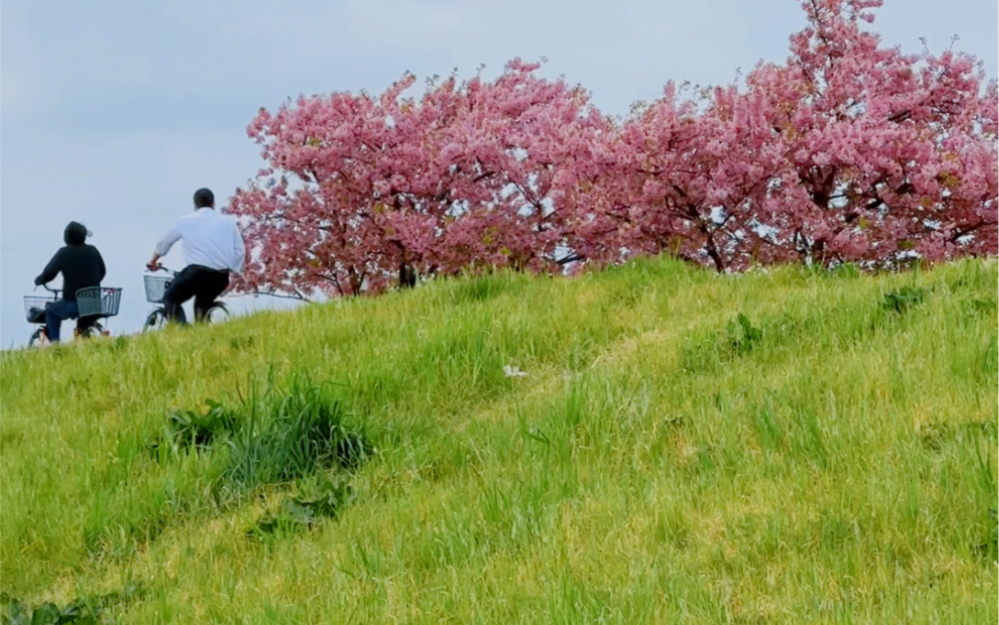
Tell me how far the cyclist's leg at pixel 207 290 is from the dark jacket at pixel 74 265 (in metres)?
2.60

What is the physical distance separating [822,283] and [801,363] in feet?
10.1

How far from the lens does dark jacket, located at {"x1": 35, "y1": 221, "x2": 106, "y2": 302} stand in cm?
1680

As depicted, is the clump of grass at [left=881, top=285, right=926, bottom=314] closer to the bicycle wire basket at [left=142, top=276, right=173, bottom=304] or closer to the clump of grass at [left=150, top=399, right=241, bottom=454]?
the clump of grass at [left=150, top=399, right=241, bottom=454]

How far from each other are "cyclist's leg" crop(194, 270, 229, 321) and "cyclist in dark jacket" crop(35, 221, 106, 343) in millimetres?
2575

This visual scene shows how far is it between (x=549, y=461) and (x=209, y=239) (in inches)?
373

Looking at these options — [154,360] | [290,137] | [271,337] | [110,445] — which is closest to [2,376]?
[154,360]

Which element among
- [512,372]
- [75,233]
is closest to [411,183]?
[75,233]

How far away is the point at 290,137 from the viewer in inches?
929

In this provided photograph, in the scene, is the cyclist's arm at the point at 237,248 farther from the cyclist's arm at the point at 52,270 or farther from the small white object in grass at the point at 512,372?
the small white object in grass at the point at 512,372

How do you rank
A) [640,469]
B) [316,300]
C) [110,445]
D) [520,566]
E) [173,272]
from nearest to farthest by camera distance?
[520,566]
[640,469]
[110,445]
[316,300]
[173,272]

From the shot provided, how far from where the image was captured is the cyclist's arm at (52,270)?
55.0 ft

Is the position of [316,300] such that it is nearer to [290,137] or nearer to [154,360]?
[154,360]

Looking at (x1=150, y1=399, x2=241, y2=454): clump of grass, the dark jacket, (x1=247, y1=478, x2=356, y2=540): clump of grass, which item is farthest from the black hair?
(x1=247, y1=478, x2=356, y2=540): clump of grass

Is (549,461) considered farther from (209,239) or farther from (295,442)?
(209,239)
